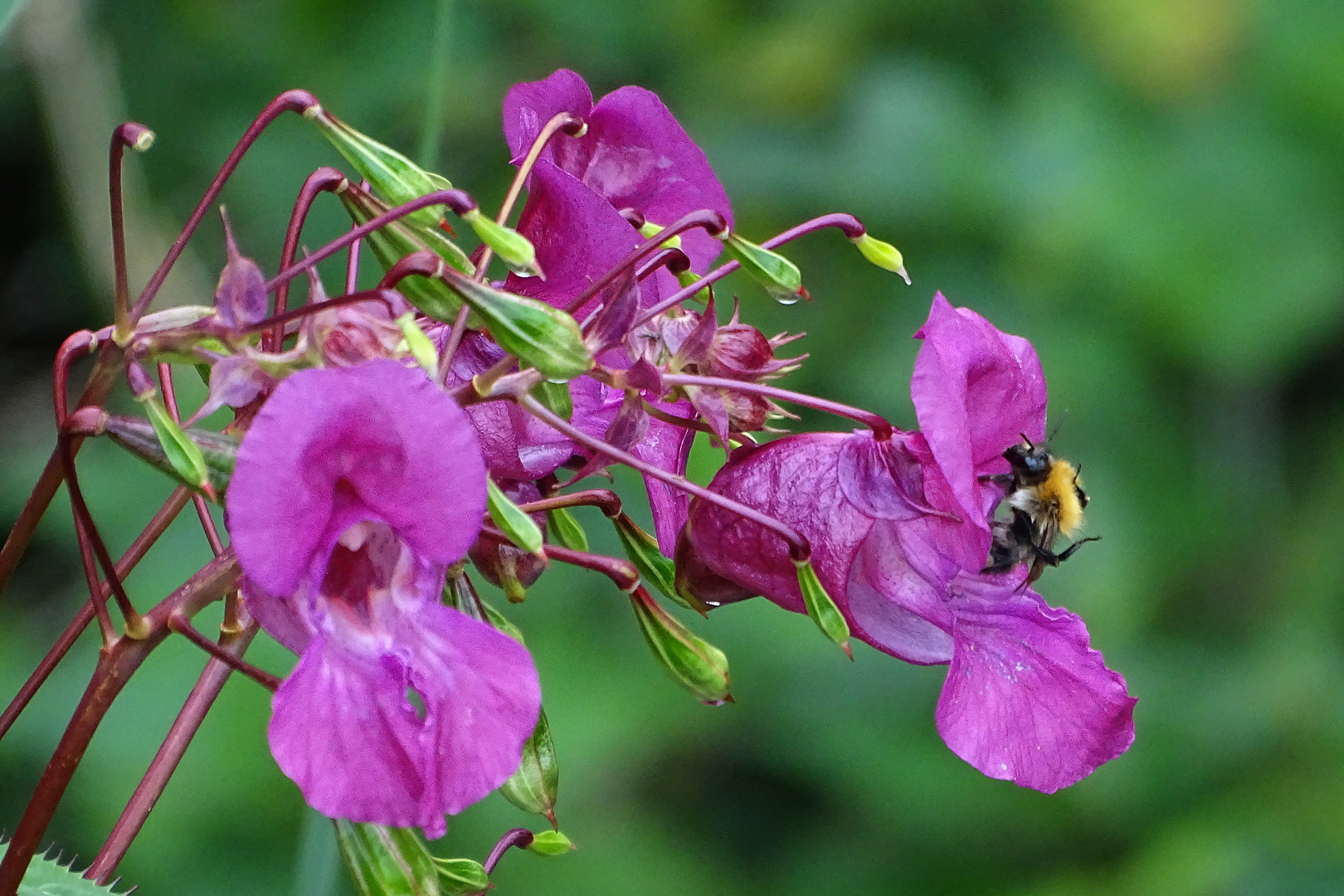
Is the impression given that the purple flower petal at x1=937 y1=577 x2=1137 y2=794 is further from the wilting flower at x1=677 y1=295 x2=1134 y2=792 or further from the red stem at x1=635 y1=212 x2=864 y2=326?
the red stem at x1=635 y1=212 x2=864 y2=326

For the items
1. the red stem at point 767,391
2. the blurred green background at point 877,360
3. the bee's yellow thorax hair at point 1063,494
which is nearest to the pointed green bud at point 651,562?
the red stem at point 767,391

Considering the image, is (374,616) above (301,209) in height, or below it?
below

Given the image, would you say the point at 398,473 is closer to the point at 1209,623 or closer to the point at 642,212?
the point at 642,212

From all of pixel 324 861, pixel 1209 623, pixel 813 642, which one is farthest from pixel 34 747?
pixel 1209 623

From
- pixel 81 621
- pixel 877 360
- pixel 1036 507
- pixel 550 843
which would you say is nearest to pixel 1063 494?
pixel 1036 507

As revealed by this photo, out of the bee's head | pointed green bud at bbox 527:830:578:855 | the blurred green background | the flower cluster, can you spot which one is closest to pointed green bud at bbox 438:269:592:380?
the flower cluster

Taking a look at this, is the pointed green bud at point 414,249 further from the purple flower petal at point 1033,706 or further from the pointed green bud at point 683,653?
the purple flower petal at point 1033,706

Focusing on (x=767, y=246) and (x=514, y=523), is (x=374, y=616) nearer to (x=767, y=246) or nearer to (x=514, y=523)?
(x=514, y=523)
